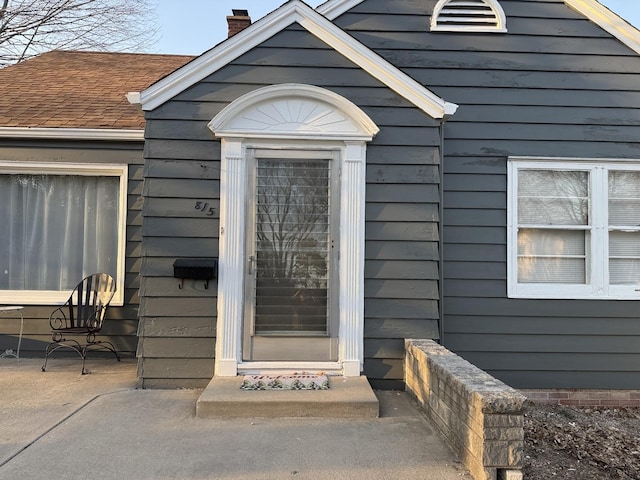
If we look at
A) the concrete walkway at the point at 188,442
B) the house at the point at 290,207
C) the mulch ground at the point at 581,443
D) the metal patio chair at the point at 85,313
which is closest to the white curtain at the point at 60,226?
the metal patio chair at the point at 85,313

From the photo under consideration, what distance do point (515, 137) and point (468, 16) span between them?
1422 mm

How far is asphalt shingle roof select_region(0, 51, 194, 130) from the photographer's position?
5.49 meters

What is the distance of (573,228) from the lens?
5004 mm

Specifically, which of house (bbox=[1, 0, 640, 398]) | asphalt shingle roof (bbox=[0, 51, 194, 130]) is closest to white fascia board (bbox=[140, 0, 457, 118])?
house (bbox=[1, 0, 640, 398])

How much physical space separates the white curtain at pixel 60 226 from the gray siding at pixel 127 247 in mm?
272

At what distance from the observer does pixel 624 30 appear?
504 centimetres

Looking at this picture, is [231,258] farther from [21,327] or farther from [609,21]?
[609,21]

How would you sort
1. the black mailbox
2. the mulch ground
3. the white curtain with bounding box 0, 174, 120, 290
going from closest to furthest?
the mulch ground → the black mailbox → the white curtain with bounding box 0, 174, 120, 290

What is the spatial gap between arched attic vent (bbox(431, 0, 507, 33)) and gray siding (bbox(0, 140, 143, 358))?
3.63 metres

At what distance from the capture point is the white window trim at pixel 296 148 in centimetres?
409

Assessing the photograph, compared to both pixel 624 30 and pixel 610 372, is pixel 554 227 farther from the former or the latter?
pixel 624 30

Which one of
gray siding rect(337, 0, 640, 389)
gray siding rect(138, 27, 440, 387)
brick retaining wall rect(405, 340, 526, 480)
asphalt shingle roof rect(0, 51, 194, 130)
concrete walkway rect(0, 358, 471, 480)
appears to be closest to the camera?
brick retaining wall rect(405, 340, 526, 480)

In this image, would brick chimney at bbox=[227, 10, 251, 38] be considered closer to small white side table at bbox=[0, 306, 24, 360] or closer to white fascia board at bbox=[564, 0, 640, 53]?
white fascia board at bbox=[564, 0, 640, 53]

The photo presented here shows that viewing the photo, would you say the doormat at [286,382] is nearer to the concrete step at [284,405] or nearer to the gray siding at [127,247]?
the concrete step at [284,405]
